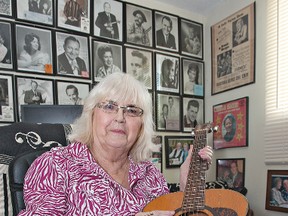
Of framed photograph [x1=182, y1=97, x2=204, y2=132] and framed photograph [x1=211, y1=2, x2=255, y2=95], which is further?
framed photograph [x1=182, y1=97, x2=204, y2=132]

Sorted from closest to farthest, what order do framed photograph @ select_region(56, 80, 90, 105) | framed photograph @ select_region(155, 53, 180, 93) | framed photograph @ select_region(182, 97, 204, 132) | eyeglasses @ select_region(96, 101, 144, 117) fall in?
1. eyeglasses @ select_region(96, 101, 144, 117)
2. framed photograph @ select_region(56, 80, 90, 105)
3. framed photograph @ select_region(155, 53, 180, 93)
4. framed photograph @ select_region(182, 97, 204, 132)

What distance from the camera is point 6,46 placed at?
74.5 inches

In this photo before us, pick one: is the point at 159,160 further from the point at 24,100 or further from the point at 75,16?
the point at 75,16

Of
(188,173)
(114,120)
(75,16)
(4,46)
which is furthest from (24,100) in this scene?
(188,173)

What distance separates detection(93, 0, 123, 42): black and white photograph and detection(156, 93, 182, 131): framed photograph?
63cm

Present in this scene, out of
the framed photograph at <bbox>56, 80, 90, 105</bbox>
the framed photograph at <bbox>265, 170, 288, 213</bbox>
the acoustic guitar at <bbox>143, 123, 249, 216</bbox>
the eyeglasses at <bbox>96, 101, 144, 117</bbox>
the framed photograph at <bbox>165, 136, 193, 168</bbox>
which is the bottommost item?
the framed photograph at <bbox>265, 170, 288, 213</bbox>

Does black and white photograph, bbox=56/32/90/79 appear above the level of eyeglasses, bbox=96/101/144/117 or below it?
above

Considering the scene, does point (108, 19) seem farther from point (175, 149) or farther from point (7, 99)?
point (175, 149)

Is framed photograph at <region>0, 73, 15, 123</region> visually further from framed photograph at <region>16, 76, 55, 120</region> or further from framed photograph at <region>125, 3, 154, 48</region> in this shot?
framed photograph at <region>125, 3, 154, 48</region>

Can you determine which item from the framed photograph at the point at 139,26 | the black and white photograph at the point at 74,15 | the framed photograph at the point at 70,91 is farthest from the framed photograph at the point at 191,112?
the black and white photograph at the point at 74,15

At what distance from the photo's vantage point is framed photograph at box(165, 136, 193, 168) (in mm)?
2486

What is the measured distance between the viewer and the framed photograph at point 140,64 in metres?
2.40

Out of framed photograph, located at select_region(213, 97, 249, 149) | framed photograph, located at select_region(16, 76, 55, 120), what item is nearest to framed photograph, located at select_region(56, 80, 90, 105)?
framed photograph, located at select_region(16, 76, 55, 120)

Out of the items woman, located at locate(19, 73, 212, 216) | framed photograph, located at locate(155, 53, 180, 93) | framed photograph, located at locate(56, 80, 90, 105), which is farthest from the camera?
framed photograph, located at locate(155, 53, 180, 93)
